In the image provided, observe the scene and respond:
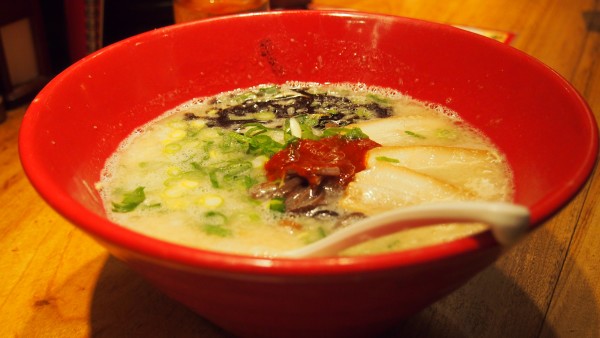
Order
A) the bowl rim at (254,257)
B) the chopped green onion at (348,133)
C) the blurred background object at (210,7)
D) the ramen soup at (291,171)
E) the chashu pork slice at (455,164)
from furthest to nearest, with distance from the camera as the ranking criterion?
1. the blurred background object at (210,7)
2. the chopped green onion at (348,133)
3. the chashu pork slice at (455,164)
4. the ramen soup at (291,171)
5. the bowl rim at (254,257)

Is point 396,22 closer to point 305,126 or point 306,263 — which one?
point 305,126

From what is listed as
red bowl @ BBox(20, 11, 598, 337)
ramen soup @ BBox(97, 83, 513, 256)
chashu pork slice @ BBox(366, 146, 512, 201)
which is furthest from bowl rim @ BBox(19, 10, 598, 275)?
chashu pork slice @ BBox(366, 146, 512, 201)

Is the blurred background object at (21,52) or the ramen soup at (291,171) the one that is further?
the blurred background object at (21,52)

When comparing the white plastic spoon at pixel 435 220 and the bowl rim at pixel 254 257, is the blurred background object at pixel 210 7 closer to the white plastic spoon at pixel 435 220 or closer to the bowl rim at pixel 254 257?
the bowl rim at pixel 254 257

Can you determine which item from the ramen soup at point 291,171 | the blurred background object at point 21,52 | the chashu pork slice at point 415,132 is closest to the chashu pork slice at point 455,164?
the ramen soup at point 291,171

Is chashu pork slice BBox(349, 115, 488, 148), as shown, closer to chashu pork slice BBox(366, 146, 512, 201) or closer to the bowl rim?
chashu pork slice BBox(366, 146, 512, 201)

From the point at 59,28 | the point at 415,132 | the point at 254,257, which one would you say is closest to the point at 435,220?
the point at 254,257

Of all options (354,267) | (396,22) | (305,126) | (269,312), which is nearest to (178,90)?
(305,126)

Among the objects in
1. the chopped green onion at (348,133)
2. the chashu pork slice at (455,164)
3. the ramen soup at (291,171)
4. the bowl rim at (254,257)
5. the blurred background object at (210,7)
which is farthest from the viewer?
the blurred background object at (210,7)
